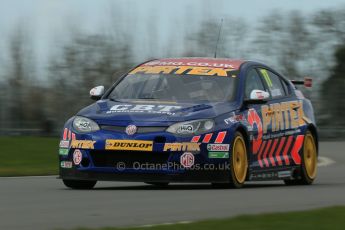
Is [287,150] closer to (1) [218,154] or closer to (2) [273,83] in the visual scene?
(2) [273,83]

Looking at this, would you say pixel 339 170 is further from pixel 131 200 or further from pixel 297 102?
pixel 131 200

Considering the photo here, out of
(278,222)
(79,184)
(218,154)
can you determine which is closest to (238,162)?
(218,154)

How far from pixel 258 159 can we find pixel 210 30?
70.3ft

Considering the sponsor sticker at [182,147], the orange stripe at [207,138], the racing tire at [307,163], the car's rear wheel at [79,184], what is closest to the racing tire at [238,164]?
the orange stripe at [207,138]

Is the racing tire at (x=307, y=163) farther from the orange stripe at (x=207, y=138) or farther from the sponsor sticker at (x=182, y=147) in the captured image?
the sponsor sticker at (x=182, y=147)

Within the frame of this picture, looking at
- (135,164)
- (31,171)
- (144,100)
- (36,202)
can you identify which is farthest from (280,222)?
(31,171)

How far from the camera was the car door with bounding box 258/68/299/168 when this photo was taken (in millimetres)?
12945

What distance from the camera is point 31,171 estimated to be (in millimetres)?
16734

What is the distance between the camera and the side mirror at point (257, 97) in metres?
12.5

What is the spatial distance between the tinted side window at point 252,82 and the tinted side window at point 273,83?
23cm

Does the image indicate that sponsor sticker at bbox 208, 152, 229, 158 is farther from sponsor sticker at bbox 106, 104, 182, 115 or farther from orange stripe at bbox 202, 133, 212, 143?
sponsor sticker at bbox 106, 104, 182, 115

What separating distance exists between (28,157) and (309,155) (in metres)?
7.97

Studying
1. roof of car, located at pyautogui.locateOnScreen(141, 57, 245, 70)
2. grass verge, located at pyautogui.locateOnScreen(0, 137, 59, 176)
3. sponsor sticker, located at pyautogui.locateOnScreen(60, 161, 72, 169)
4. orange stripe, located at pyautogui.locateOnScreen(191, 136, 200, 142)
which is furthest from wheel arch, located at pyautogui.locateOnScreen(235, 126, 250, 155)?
grass verge, located at pyautogui.locateOnScreen(0, 137, 59, 176)

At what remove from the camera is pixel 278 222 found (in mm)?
8281
